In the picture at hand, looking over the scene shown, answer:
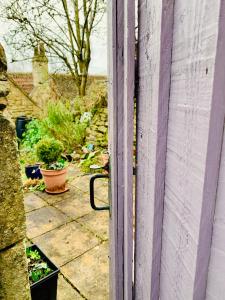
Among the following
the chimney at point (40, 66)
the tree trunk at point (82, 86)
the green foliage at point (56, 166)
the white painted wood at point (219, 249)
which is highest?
the chimney at point (40, 66)

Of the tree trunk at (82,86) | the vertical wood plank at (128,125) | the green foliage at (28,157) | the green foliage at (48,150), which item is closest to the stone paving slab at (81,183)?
the green foliage at (48,150)

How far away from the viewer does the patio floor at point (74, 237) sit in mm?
2756

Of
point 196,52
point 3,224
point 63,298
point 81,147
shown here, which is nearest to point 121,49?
point 196,52

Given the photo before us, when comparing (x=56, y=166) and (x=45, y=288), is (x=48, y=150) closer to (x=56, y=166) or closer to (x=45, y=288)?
(x=56, y=166)

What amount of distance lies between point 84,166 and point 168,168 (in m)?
5.67

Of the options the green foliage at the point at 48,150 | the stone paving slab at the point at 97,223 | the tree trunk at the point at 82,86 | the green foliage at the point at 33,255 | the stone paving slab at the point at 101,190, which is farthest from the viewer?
the tree trunk at the point at 82,86

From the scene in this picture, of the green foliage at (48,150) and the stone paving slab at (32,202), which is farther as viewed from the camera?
the green foliage at (48,150)

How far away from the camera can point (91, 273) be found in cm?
292

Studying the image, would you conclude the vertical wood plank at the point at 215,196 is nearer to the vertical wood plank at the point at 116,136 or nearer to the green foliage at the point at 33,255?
the vertical wood plank at the point at 116,136

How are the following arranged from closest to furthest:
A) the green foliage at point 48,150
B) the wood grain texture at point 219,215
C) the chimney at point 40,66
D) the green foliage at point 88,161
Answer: the wood grain texture at point 219,215 < the green foliage at point 48,150 < the green foliage at point 88,161 < the chimney at point 40,66

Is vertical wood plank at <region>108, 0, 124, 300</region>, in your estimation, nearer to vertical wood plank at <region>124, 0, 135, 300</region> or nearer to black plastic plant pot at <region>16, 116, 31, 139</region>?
vertical wood plank at <region>124, 0, 135, 300</region>

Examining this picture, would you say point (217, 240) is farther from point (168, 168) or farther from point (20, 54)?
point (20, 54)

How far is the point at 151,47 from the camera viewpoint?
0.87 m

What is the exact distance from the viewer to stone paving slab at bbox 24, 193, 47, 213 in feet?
14.8
